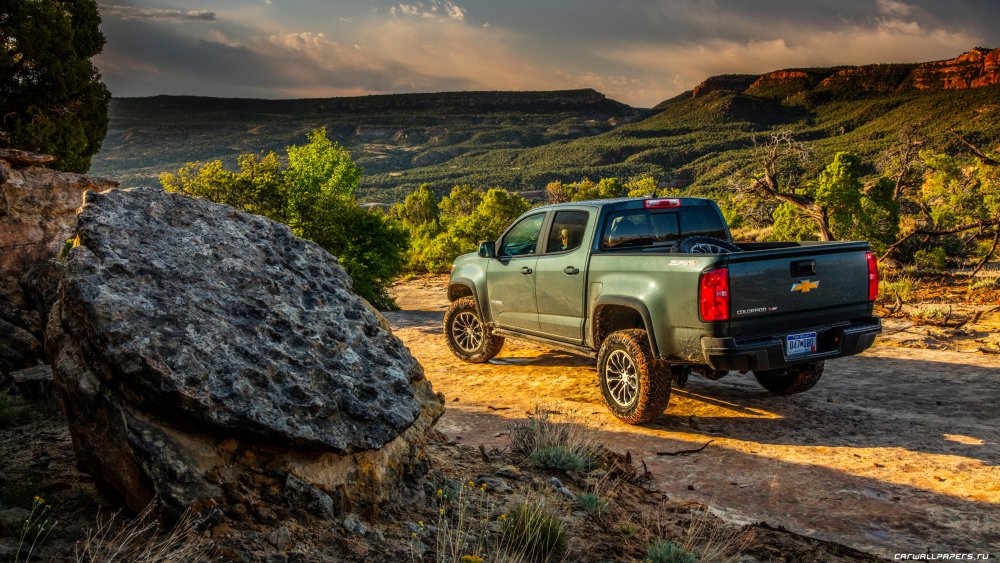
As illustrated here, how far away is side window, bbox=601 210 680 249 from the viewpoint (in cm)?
708

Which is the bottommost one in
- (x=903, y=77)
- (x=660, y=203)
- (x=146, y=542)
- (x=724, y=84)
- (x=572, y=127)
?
(x=146, y=542)

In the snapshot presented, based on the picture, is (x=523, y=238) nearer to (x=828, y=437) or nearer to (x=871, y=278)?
(x=871, y=278)

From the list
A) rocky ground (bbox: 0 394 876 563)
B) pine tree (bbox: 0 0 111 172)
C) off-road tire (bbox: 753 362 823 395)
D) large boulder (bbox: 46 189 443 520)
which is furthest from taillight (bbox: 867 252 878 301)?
pine tree (bbox: 0 0 111 172)

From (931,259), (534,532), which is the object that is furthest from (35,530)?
(931,259)

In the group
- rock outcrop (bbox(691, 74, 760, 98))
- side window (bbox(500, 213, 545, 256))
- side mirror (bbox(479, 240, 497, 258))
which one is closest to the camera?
side window (bbox(500, 213, 545, 256))

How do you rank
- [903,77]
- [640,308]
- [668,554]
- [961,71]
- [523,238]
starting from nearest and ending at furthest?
[668,554] < [640,308] < [523,238] < [961,71] < [903,77]

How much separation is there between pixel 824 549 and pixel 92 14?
64.7 feet

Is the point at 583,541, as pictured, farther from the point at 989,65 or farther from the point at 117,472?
the point at 989,65

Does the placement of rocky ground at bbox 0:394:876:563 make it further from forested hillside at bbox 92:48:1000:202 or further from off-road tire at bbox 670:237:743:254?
forested hillside at bbox 92:48:1000:202

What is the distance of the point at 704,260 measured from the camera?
18.0 feet

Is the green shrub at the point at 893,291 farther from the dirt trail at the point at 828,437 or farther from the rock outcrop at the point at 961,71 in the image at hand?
the rock outcrop at the point at 961,71

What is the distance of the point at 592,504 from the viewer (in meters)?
4.12

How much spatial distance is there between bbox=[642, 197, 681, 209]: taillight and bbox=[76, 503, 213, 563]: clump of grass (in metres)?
5.40

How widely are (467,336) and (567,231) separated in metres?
2.69
